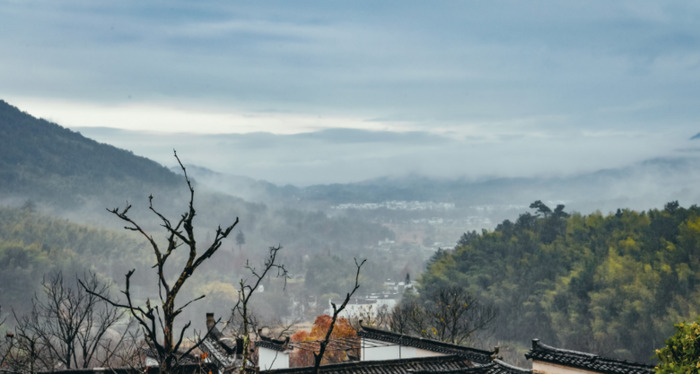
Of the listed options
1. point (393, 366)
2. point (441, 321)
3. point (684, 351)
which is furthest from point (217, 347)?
point (441, 321)

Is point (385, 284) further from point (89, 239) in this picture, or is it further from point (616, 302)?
point (616, 302)

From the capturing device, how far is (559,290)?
300 ft

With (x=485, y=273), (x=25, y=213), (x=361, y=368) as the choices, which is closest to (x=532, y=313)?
(x=485, y=273)

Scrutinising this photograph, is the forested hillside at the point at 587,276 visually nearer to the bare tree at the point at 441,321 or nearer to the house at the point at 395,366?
the bare tree at the point at 441,321

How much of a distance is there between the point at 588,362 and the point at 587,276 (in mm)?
74405

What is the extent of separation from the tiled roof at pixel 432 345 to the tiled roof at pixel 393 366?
410 mm

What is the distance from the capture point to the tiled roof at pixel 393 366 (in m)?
21.5

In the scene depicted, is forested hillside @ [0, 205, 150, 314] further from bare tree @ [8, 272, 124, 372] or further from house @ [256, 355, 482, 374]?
house @ [256, 355, 482, 374]

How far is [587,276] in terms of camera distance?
290 feet

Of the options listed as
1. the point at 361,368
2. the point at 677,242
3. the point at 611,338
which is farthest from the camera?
the point at 677,242

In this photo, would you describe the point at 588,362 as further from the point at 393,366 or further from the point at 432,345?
the point at 432,345

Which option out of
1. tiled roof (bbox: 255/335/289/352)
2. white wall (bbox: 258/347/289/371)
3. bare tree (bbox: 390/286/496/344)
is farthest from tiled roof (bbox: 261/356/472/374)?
bare tree (bbox: 390/286/496/344)

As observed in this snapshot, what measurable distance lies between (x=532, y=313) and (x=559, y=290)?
4.09m

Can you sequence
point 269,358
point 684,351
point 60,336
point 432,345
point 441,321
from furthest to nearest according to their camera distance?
point 441,321 → point 60,336 → point 269,358 → point 432,345 → point 684,351
